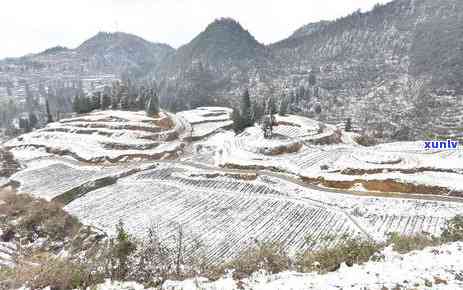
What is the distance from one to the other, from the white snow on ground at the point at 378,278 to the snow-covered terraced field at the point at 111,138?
46.8 meters

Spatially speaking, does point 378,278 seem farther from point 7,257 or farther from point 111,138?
point 111,138

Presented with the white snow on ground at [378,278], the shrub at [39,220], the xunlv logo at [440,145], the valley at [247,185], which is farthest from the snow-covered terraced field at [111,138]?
the xunlv logo at [440,145]

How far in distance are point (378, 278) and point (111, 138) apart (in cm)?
6090

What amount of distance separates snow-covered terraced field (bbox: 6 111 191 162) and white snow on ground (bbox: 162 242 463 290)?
4679 centimetres

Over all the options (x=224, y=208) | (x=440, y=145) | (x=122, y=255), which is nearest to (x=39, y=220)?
(x=224, y=208)

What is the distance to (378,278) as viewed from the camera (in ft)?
39.4

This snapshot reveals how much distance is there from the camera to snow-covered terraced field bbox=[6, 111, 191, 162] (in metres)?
57.2

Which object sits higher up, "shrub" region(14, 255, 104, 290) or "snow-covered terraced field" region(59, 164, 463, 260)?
"shrub" region(14, 255, 104, 290)

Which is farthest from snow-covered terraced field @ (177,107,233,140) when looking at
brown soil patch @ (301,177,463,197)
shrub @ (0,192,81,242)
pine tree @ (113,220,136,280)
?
pine tree @ (113,220,136,280)

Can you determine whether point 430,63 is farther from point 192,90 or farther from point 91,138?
point 91,138

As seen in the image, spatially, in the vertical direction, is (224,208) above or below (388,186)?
below

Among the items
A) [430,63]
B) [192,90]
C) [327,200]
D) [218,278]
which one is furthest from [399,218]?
[430,63]

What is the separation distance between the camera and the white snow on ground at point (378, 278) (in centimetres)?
1149

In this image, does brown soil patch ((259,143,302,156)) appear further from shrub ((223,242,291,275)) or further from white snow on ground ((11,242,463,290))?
white snow on ground ((11,242,463,290))
